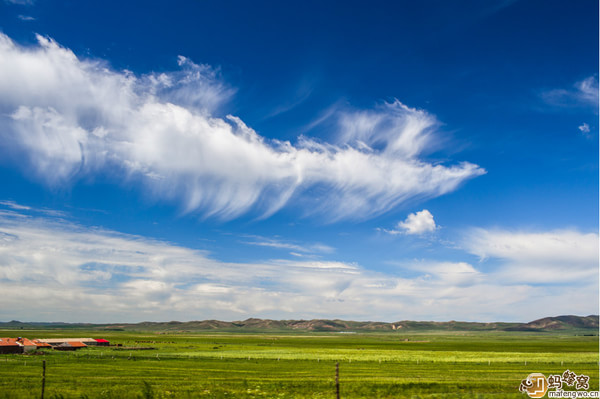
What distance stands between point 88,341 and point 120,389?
101866 mm

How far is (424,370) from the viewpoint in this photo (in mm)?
57000

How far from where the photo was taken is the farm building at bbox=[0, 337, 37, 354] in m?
87.5

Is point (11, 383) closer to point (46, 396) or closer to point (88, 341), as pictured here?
point (46, 396)

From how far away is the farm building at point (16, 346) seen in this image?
87.5 meters

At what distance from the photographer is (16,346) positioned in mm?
89625
